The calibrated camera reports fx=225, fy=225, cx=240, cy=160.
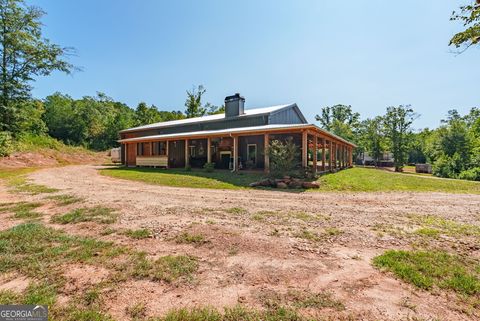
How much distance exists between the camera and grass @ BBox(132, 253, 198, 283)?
111 inches

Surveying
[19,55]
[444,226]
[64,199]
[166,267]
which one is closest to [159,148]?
[19,55]

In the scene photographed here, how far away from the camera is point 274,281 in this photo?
2.74 m

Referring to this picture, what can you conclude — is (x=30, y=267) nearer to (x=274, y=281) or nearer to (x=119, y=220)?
(x=119, y=220)

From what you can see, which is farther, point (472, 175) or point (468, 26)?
point (472, 175)

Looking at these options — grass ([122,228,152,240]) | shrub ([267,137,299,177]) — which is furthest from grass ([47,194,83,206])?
shrub ([267,137,299,177])

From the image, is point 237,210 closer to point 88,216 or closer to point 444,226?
point 88,216

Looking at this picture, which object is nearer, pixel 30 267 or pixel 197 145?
pixel 30 267

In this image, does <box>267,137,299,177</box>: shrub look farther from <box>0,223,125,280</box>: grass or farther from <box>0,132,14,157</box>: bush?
<box>0,132,14,157</box>: bush

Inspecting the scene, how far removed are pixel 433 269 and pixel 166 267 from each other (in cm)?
353

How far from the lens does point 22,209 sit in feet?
20.2

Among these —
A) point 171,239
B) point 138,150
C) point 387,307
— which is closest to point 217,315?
point 387,307

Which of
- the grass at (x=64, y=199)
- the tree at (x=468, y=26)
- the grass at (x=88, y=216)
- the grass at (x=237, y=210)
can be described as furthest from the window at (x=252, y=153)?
the tree at (x=468, y=26)

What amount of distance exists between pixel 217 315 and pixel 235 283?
23.3 inches

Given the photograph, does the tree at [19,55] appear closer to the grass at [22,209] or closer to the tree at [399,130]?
the grass at [22,209]
